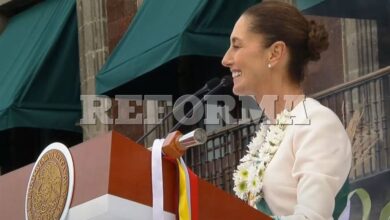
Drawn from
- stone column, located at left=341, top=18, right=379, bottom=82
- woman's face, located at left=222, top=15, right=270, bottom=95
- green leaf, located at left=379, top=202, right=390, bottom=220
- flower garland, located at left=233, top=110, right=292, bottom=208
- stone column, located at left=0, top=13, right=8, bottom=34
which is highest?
stone column, located at left=0, top=13, right=8, bottom=34

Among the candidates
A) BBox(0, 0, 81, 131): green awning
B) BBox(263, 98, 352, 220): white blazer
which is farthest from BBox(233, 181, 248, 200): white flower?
BBox(0, 0, 81, 131): green awning

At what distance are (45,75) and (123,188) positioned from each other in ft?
37.6

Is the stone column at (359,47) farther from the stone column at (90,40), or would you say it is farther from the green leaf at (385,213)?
the stone column at (90,40)

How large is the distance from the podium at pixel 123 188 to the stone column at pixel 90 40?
11.3 m

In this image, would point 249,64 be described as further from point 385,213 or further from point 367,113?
point 367,113

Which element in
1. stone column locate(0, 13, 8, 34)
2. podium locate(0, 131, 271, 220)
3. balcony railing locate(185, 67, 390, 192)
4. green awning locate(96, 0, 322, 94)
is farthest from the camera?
stone column locate(0, 13, 8, 34)

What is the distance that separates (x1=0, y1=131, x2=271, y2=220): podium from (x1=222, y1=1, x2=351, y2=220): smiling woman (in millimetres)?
313

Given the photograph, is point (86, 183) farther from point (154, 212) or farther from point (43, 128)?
point (43, 128)

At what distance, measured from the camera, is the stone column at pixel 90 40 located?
15.7 meters

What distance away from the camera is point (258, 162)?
4.79 m

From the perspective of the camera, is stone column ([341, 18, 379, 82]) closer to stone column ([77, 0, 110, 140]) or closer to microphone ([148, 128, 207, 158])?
stone column ([77, 0, 110, 140])

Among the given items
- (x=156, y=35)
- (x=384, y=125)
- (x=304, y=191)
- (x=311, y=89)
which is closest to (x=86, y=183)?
(x=304, y=191)

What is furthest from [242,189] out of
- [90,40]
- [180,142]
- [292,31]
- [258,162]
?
[90,40]

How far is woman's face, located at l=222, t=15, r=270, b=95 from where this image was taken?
479 cm
